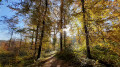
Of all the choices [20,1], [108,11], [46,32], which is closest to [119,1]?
[108,11]

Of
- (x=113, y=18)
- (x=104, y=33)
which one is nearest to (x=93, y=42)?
(x=104, y=33)

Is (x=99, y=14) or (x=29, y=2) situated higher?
(x=29, y=2)

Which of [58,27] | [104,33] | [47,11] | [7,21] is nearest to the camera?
[104,33]

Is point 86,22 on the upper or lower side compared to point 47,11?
lower

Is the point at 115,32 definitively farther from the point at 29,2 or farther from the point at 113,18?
the point at 29,2

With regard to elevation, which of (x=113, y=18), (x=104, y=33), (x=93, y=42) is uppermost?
(x=113, y=18)

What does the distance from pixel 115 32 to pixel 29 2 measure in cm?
536

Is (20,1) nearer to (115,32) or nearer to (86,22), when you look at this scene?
(86,22)

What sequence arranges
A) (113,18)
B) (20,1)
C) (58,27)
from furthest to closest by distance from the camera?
(58,27) < (113,18) < (20,1)

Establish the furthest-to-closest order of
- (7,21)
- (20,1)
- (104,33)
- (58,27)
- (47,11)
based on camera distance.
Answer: (58,27)
(47,11)
(7,21)
(104,33)
(20,1)

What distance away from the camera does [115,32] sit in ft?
10.7

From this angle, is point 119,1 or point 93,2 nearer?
point 119,1

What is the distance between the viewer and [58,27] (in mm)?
8711

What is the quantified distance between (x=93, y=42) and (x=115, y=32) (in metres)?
1.58
